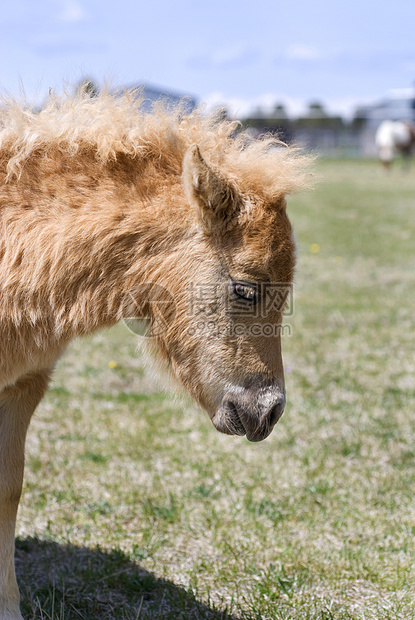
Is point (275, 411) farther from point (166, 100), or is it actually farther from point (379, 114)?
point (379, 114)

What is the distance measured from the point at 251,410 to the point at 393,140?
29.6 m

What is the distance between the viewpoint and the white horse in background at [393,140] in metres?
28.4

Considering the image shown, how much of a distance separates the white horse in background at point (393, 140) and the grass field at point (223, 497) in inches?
940

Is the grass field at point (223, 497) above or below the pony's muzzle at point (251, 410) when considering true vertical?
below

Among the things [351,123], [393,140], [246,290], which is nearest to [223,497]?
[246,290]

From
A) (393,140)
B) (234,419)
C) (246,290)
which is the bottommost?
(234,419)

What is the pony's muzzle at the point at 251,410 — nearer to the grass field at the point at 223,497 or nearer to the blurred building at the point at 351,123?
the grass field at the point at 223,497

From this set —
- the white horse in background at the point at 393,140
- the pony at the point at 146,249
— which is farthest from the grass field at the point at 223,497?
the white horse in background at the point at 393,140

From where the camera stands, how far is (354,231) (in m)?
13.2

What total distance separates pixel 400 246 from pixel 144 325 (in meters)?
9.70

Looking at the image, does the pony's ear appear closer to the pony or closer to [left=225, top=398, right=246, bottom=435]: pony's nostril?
the pony

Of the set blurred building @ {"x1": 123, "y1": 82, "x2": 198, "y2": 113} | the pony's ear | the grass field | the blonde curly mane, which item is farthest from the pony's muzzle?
blurred building @ {"x1": 123, "y1": 82, "x2": 198, "y2": 113}

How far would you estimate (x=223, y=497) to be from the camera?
3.80 meters

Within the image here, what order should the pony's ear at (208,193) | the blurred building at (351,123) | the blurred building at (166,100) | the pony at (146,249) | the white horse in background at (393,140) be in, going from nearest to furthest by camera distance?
the pony's ear at (208,193), the pony at (146,249), the blurred building at (166,100), the white horse in background at (393,140), the blurred building at (351,123)
